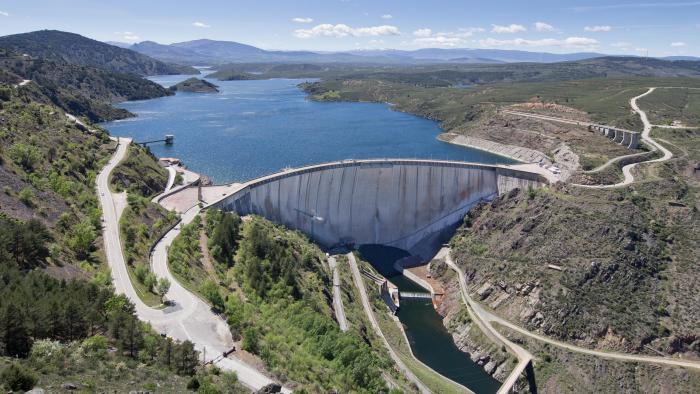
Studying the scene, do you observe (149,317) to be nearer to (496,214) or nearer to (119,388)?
(119,388)

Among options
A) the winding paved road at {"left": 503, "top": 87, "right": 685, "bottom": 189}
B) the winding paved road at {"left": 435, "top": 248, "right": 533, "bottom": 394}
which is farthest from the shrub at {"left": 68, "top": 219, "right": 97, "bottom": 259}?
the winding paved road at {"left": 503, "top": 87, "right": 685, "bottom": 189}

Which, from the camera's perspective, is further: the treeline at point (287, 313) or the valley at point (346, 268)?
the treeline at point (287, 313)

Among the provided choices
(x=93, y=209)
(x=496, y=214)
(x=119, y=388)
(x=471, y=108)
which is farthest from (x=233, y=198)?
(x=471, y=108)

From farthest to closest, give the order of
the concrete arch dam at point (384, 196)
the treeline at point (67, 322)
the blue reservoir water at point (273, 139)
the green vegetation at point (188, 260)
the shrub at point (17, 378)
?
the blue reservoir water at point (273, 139)
the concrete arch dam at point (384, 196)
the green vegetation at point (188, 260)
the treeline at point (67, 322)
the shrub at point (17, 378)

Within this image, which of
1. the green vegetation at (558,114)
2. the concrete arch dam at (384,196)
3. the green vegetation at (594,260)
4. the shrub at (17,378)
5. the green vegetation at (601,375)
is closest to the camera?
the shrub at (17,378)

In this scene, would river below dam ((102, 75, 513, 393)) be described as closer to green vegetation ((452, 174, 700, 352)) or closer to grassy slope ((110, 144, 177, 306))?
green vegetation ((452, 174, 700, 352))

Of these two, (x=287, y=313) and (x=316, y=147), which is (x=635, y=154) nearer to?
(x=316, y=147)

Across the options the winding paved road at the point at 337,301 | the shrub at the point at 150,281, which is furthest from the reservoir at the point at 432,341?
the shrub at the point at 150,281

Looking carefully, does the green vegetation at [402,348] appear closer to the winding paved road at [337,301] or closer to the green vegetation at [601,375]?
the winding paved road at [337,301]
